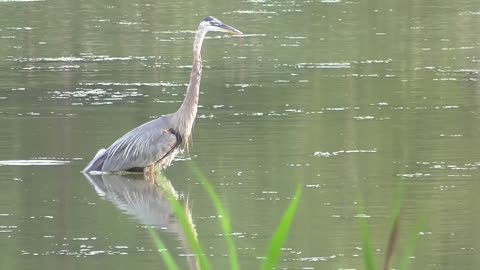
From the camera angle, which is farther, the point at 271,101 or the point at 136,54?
the point at 136,54

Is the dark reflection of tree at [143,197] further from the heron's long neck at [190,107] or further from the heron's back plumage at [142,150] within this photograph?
the heron's long neck at [190,107]

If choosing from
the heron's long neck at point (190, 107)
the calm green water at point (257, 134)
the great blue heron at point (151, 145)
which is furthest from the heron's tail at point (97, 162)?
the heron's long neck at point (190, 107)

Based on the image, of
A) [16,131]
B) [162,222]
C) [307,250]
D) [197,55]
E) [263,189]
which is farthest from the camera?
[16,131]

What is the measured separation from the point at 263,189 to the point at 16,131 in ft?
12.2

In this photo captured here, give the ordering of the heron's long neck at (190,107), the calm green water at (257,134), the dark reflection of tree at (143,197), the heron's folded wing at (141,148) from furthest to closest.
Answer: the heron's long neck at (190,107)
the heron's folded wing at (141,148)
the dark reflection of tree at (143,197)
the calm green water at (257,134)

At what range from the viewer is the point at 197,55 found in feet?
36.5

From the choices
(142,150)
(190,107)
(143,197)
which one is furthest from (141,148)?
(143,197)

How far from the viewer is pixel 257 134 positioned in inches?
484

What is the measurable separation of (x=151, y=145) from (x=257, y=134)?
68.4 inches

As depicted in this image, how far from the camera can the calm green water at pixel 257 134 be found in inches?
330

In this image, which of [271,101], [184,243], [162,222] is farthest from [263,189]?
[271,101]

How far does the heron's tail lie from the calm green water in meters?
0.18

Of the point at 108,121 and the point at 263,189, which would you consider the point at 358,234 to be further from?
the point at 108,121

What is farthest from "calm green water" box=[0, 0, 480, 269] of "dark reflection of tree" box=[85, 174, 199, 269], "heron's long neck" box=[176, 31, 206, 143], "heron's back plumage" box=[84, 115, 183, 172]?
"heron's long neck" box=[176, 31, 206, 143]
